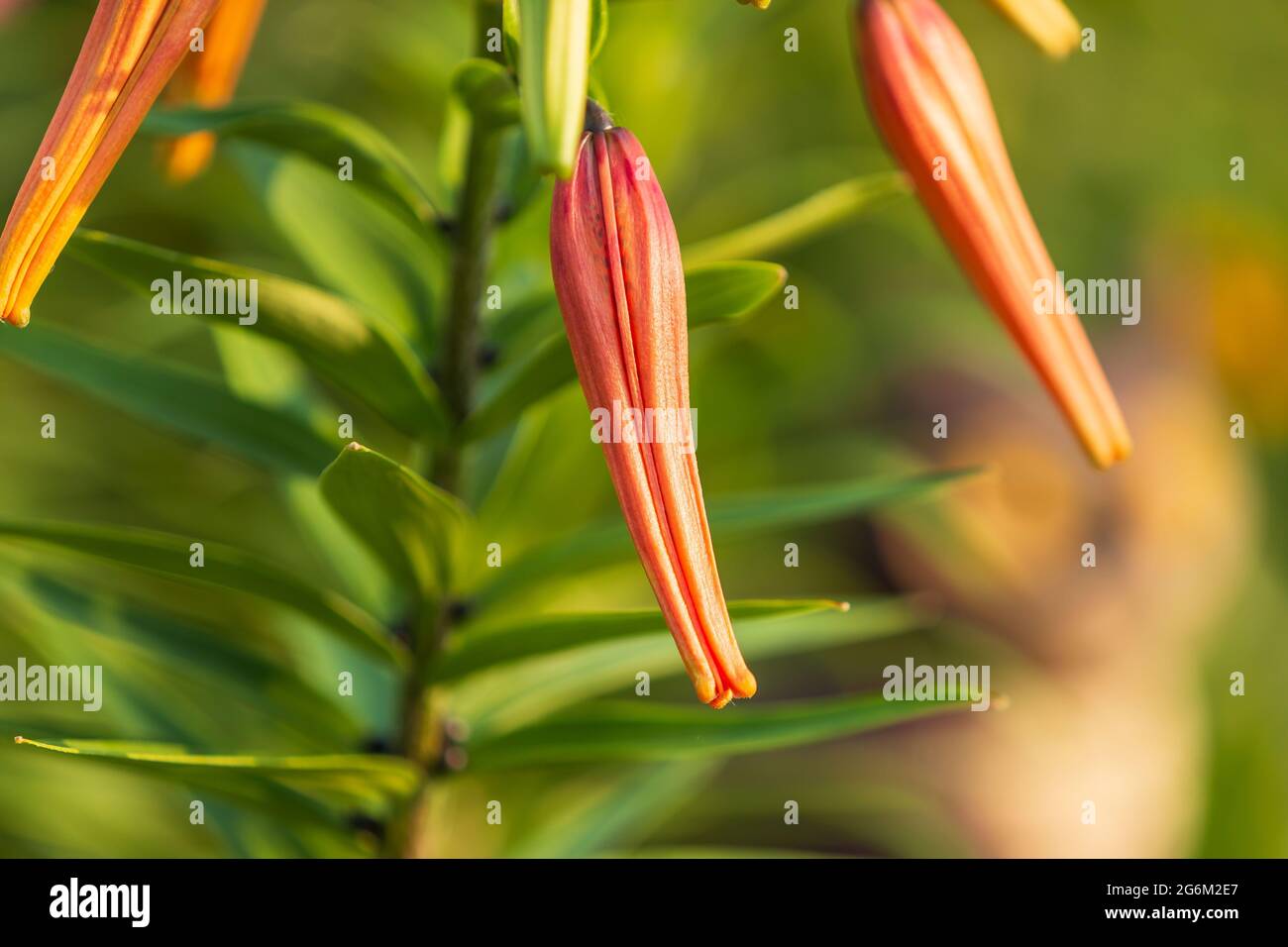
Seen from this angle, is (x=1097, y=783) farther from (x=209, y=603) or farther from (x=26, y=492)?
(x=26, y=492)

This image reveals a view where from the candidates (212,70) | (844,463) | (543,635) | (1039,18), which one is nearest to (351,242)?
(212,70)

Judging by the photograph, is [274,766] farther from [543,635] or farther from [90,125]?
[90,125]

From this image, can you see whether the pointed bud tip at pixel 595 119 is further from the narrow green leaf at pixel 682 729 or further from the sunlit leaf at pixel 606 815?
the sunlit leaf at pixel 606 815

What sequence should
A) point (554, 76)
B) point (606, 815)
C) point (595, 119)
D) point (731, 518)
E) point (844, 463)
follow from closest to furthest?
point (554, 76) → point (595, 119) → point (731, 518) → point (606, 815) → point (844, 463)

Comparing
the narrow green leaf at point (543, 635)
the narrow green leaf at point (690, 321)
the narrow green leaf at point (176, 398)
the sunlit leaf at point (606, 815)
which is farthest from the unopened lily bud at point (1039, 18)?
the sunlit leaf at point (606, 815)

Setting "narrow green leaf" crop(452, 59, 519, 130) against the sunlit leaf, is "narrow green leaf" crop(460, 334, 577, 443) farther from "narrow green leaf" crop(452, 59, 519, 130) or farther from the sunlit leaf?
the sunlit leaf

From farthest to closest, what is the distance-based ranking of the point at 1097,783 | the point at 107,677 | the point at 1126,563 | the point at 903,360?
the point at 1126,563, the point at 1097,783, the point at 903,360, the point at 107,677
